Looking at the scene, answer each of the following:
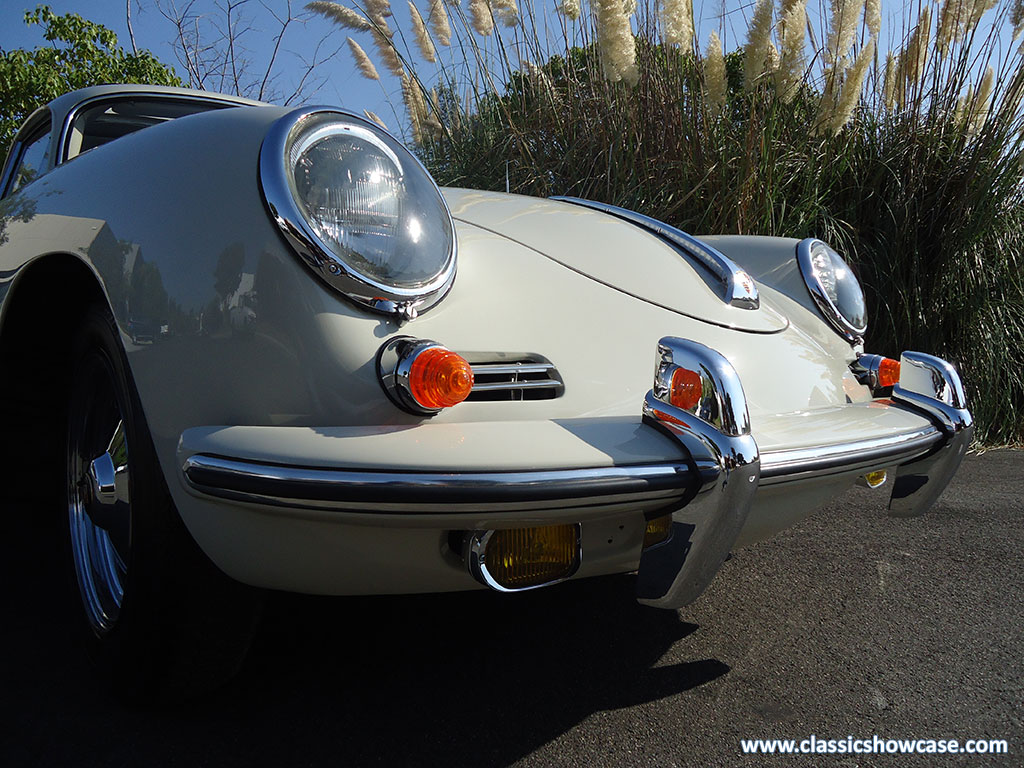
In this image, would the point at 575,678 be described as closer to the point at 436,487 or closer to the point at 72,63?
the point at 436,487

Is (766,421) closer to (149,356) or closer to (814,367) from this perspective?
(814,367)

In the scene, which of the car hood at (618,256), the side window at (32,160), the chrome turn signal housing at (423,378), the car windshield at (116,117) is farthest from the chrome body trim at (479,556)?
the side window at (32,160)

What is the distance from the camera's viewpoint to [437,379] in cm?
115

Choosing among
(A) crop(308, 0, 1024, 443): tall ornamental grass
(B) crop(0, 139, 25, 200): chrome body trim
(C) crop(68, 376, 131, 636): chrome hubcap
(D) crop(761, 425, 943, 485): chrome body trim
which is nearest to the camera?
(D) crop(761, 425, 943, 485): chrome body trim

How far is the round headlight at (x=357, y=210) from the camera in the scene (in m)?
1.20

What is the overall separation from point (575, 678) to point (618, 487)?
0.62 metres

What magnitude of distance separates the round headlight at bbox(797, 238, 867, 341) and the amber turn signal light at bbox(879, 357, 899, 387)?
0.44 feet

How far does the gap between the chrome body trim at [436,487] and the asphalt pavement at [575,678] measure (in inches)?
19.1

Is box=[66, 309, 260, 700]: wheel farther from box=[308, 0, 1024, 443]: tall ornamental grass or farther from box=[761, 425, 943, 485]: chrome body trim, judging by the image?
box=[308, 0, 1024, 443]: tall ornamental grass

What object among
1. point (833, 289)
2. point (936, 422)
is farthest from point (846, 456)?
point (833, 289)

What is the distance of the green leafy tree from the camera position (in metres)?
8.32

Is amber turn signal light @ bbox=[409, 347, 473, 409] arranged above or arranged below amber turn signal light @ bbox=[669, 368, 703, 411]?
above

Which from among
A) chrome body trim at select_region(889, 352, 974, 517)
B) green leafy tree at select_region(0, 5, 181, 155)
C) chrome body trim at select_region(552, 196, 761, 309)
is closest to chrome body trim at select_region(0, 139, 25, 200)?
chrome body trim at select_region(552, 196, 761, 309)

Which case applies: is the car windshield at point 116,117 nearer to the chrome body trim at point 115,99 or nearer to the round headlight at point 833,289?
the chrome body trim at point 115,99
